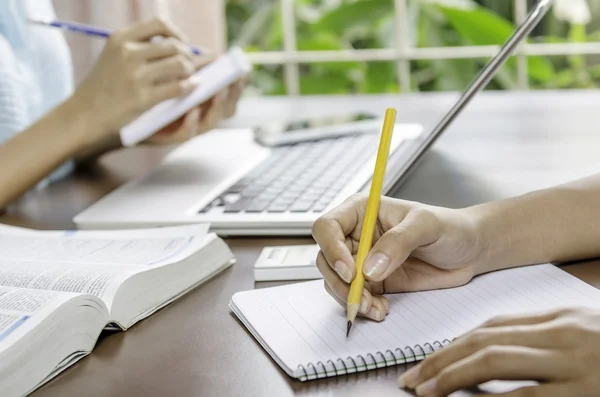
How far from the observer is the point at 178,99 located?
3.59ft

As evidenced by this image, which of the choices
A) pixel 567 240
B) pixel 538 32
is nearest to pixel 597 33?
pixel 538 32

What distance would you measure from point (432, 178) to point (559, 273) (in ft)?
1.17

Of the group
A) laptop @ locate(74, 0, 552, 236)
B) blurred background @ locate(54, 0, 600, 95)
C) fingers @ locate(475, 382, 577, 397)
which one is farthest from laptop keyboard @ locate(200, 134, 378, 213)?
blurred background @ locate(54, 0, 600, 95)

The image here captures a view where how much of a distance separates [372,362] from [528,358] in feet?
0.39

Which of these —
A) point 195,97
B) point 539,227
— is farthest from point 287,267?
point 195,97

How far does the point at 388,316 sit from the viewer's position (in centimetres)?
63

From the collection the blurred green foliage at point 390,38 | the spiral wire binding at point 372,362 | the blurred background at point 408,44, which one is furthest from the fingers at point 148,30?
the blurred green foliage at point 390,38

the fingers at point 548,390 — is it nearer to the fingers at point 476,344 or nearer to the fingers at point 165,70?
the fingers at point 476,344

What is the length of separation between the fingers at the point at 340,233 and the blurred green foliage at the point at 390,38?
1747 mm

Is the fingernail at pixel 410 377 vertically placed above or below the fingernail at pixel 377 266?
below

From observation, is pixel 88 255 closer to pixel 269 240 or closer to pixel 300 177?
pixel 269 240

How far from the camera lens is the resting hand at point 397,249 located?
61cm

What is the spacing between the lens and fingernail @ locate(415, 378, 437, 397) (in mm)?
508

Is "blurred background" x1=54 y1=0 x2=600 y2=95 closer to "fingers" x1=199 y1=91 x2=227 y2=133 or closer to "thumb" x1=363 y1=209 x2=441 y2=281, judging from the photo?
"fingers" x1=199 y1=91 x2=227 y2=133
